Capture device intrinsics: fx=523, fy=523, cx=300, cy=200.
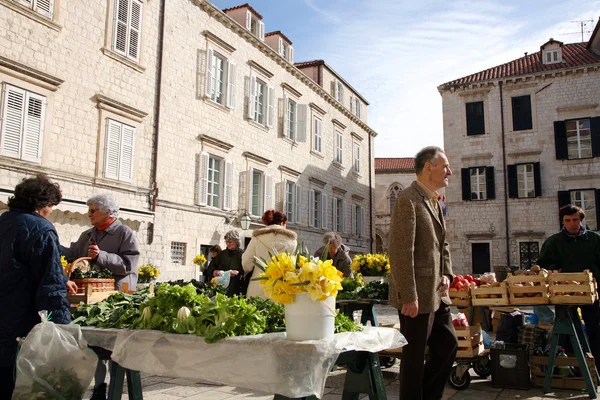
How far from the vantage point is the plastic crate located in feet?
18.4

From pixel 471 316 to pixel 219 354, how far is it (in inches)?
218

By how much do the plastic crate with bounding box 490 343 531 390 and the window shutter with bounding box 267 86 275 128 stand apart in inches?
657

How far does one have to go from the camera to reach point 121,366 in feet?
11.1

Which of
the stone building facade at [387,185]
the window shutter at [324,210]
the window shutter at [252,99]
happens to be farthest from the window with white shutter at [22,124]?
the stone building facade at [387,185]

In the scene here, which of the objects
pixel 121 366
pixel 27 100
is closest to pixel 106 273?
pixel 121 366

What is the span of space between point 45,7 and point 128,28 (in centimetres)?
261

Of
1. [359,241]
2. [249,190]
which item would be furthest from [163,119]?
[359,241]

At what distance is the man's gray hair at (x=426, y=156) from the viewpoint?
13.7 ft

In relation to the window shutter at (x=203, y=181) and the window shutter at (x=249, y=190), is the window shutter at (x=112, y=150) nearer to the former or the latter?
the window shutter at (x=203, y=181)

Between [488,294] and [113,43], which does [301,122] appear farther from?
[488,294]

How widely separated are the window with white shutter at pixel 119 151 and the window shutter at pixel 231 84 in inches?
192

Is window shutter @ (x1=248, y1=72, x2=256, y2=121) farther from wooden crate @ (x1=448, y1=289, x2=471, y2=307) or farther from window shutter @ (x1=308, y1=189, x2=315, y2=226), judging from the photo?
wooden crate @ (x1=448, y1=289, x2=471, y2=307)

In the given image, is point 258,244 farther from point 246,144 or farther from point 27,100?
point 246,144

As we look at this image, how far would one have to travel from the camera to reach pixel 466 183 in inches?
1083
